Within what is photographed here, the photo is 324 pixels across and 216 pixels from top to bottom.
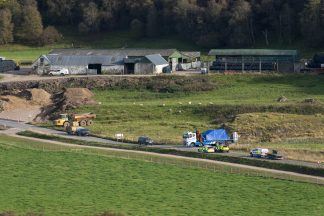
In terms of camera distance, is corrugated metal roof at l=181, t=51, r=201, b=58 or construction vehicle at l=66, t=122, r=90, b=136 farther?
corrugated metal roof at l=181, t=51, r=201, b=58

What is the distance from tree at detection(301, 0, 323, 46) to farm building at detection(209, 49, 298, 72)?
8698 mm

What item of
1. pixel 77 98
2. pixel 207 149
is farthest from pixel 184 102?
pixel 207 149

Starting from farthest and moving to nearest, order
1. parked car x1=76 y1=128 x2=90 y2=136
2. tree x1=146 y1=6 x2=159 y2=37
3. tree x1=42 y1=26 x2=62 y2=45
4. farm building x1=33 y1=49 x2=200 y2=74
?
tree x1=42 y1=26 x2=62 y2=45
tree x1=146 y1=6 x2=159 y2=37
farm building x1=33 y1=49 x2=200 y2=74
parked car x1=76 y1=128 x2=90 y2=136

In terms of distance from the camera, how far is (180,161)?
55.4 metres

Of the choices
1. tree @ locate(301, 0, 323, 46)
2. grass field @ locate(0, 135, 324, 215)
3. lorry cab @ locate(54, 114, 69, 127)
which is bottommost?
grass field @ locate(0, 135, 324, 215)

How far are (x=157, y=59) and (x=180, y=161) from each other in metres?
37.9

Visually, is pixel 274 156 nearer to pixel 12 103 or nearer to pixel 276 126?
pixel 276 126

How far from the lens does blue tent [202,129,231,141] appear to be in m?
60.1

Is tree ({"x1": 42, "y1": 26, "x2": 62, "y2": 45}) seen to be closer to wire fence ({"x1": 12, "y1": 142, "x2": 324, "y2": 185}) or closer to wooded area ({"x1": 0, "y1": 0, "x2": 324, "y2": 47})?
wooded area ({"x1": 0, "y1": 0, "x2": 324, "y2": 47})

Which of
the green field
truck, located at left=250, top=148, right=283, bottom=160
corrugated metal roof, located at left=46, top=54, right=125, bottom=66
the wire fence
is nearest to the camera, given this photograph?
the wire fence

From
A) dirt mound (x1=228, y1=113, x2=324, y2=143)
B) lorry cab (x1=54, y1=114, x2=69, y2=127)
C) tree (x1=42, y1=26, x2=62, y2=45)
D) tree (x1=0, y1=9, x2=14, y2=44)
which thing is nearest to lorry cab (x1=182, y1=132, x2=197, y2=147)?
dirt mound (x1=228, y1=113, x2=324, y2=143)

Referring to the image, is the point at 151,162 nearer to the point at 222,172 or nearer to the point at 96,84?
the point at 222,172

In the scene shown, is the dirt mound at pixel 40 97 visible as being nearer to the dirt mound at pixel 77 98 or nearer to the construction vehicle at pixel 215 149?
the dirt mound at pixel 77 98

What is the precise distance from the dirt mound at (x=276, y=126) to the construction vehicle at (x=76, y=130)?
11188 mm
